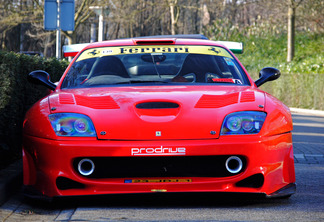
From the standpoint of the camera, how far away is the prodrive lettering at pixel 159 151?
527 cm

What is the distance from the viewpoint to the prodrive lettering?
17.3 ft

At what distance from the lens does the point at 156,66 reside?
695 centimetres

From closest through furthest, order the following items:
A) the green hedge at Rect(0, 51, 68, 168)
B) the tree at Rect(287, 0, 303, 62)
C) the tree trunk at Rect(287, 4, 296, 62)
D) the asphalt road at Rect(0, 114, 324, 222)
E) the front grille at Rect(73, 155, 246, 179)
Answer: the asphalt road at Rect(0, 114, 324, 222)
the front grille at Rect(73, 155, 246, 179)
the green hedge at Rect(0, 51, 68, 168)
the tree at Rect(287, 0, 303, 62)
the tree trunk at Rect(287, 4, 296, 62)

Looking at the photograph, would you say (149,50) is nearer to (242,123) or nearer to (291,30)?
(242,123)

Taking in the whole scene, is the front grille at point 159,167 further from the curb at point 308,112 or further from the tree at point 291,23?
the tree at point 291,23

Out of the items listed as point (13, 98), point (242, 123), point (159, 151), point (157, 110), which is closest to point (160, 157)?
point (159, 151)

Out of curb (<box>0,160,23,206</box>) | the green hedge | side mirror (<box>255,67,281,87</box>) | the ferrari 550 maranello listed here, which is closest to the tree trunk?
the green hedge

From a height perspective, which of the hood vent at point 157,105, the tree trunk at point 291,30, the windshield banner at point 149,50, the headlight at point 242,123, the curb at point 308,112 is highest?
the windshield banner at point 149,50

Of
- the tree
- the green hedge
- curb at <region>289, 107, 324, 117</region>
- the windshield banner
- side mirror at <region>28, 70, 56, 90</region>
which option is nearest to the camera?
side mirror at <region>28, 70, 56, 90</region>

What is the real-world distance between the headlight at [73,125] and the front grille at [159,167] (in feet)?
0.66

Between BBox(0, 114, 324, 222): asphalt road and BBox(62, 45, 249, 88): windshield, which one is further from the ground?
BBox(62, 45, 249, 88): windshield

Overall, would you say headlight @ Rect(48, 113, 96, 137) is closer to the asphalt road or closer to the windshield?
the asphalt road

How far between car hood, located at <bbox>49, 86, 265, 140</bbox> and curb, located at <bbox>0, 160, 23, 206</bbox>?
0.91m

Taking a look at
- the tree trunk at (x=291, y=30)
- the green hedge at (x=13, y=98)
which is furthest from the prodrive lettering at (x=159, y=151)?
the tree trunk at (x=291, y=30)
